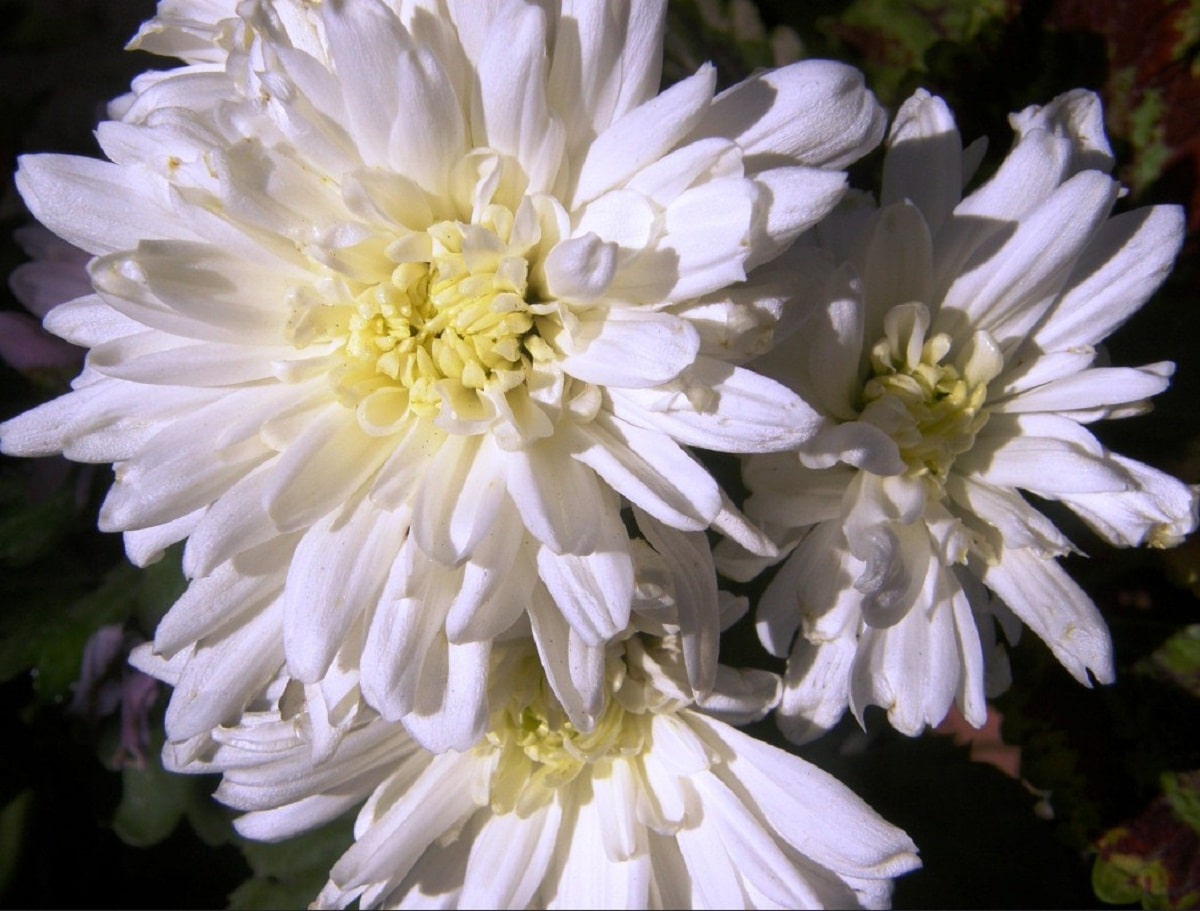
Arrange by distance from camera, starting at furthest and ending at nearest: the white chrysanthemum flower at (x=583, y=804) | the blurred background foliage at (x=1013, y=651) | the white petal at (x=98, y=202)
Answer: the blurred background foliage at (x=1013, y=651)
the white chrysanthemum flower at (x=583, y=804)
the white petal at (x=98, y=202)

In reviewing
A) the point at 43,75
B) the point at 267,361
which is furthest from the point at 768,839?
the point at 43,75

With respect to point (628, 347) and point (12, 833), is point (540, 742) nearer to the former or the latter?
point (628, 347)

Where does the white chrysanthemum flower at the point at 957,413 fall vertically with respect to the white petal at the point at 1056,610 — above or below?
above

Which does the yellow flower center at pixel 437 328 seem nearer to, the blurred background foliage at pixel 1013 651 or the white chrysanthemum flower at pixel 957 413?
the white chrysanthemum flower at pixel 957 413

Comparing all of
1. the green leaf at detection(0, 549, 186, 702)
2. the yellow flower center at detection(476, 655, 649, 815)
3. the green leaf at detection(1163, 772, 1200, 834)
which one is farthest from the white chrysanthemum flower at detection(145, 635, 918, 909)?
the green leaf at detection(1163, 772, 1200, 834)

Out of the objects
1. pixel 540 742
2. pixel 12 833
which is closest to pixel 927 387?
pixel 540 742

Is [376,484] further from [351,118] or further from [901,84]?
[901,84]

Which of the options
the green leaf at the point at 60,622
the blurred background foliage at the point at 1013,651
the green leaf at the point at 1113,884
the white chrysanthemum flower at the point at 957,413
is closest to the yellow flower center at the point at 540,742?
the white chrysanthemum flower at the point at 957,413
